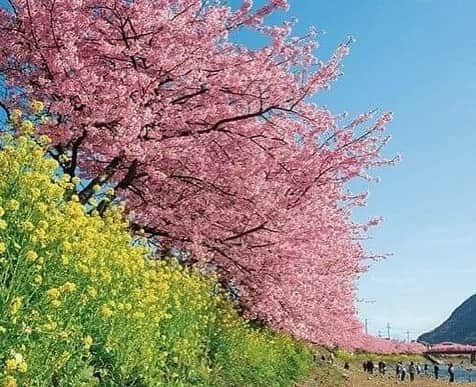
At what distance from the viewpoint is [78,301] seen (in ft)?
14.6

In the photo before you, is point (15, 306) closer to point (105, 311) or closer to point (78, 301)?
point (78, 301)

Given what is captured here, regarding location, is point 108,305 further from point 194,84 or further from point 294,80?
point 294,80

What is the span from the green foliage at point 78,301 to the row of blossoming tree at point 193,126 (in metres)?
1.06

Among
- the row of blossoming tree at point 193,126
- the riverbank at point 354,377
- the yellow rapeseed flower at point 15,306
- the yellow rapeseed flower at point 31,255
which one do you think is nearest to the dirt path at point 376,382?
the riverbank at point 354,377

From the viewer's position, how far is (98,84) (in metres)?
8.34

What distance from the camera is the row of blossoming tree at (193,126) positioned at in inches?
329

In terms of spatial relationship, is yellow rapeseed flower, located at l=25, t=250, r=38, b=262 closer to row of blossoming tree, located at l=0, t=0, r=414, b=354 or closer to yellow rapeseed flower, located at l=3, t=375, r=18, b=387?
yellow rapeseed flower, located at l=3, t=375, r=18, b=387

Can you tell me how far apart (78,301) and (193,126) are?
18.6ft

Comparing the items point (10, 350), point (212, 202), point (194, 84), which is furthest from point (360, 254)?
point (10, 350)

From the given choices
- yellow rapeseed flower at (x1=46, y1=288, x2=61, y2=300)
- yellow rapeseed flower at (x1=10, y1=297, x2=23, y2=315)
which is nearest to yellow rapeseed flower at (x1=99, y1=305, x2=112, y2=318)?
yellow rapeseed flower at (x1=46, y1=288, x2=61, y2=300)

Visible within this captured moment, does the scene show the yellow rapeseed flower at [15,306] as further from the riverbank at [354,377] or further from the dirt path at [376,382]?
the dirt path at [376,382]

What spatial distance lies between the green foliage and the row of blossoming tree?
3.47ft

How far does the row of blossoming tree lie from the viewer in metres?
8.35

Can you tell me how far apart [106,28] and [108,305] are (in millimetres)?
4771
